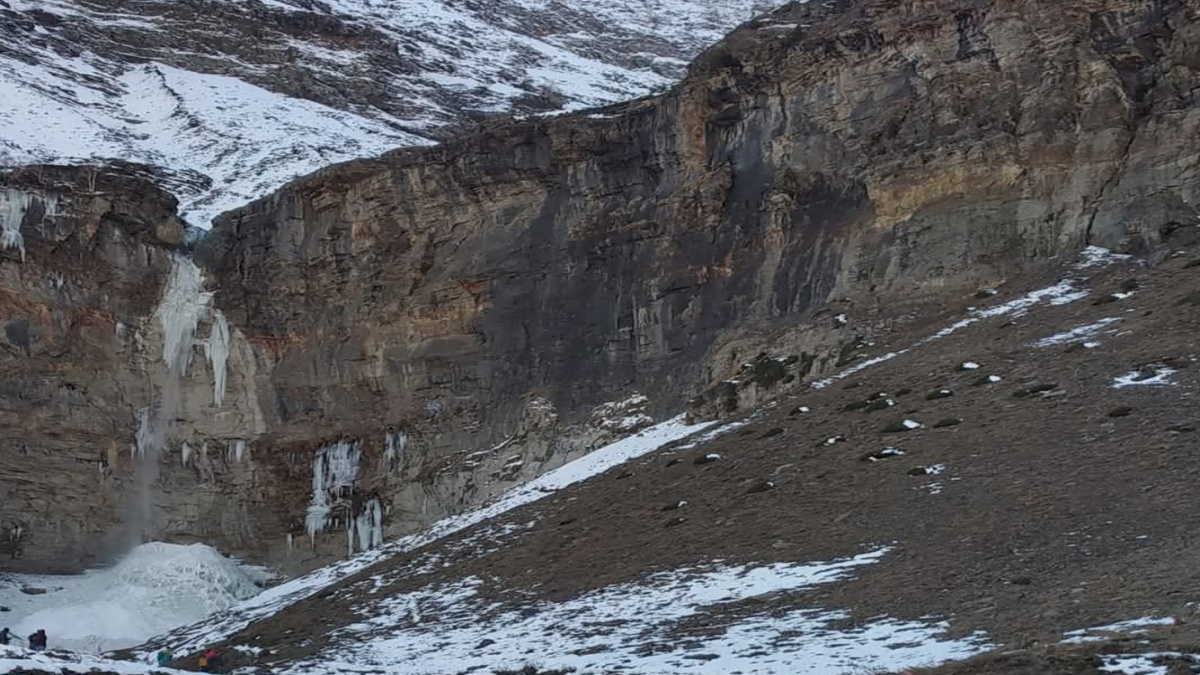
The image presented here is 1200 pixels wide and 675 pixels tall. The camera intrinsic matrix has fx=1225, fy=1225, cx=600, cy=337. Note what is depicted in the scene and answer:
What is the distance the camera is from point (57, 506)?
44250 millimetres

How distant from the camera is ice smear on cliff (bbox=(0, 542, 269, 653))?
38406mm

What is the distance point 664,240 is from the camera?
41750 mm

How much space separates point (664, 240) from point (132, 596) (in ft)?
70.9

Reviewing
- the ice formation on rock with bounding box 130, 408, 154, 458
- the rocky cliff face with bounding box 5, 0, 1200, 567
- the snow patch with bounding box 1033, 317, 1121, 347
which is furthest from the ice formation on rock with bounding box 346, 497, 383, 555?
the snow patch with bounding box 1033, 317, 1121, 347

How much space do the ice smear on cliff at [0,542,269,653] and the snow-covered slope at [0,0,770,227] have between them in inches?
591

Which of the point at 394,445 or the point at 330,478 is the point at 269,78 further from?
the point at 394,445

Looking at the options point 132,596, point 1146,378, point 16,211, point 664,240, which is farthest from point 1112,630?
point 16,211

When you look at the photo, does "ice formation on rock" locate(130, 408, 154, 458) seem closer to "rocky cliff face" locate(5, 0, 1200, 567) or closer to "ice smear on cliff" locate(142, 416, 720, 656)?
"rocky cliff face" locate(5, 0, 1200, 567)

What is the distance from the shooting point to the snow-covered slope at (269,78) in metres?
64.0

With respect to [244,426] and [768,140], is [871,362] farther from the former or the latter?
[244,426]

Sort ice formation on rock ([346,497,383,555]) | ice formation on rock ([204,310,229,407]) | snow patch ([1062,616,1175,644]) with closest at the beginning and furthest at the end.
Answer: snow patch ([1062,616,1175,644])
ice formation on rock ([346,497,383,555])
ice formation on rock ([204,310,229,407])

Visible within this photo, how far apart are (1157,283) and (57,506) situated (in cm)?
3691

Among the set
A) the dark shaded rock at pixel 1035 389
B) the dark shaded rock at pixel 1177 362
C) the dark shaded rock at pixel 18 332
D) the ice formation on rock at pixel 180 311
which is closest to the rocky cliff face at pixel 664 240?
the ice formation on rock at pixel 180 311

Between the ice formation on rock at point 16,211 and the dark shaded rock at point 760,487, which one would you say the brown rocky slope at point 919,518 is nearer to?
the dark shaded rock at point 760,487
